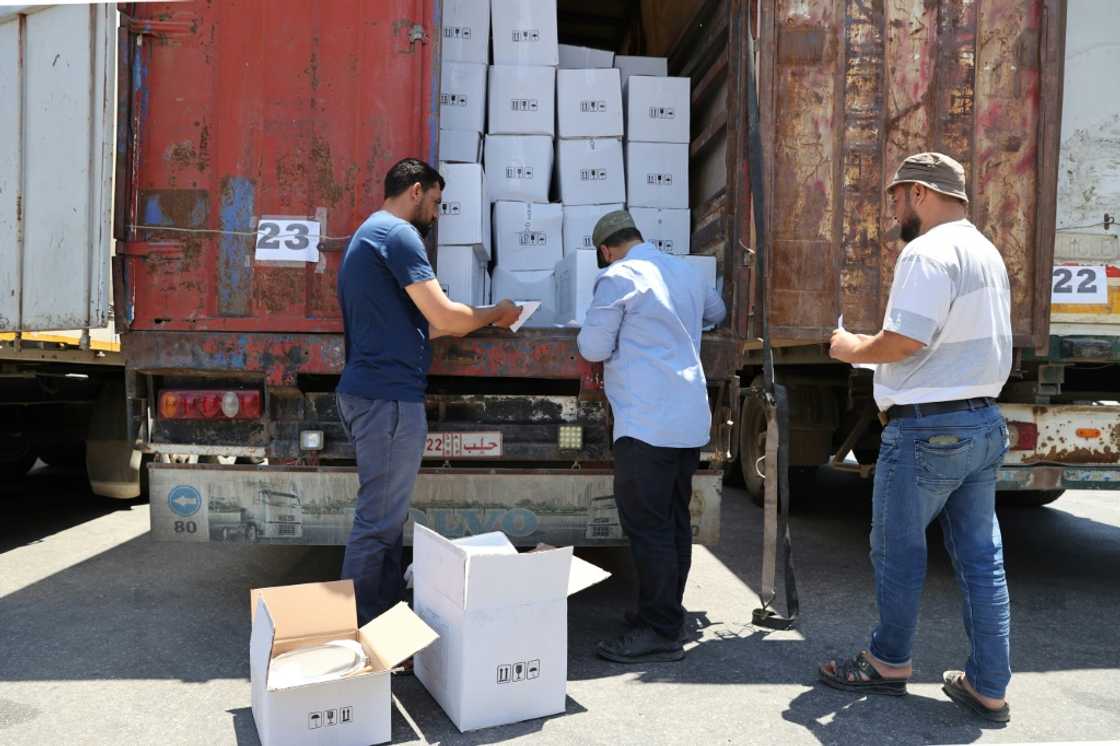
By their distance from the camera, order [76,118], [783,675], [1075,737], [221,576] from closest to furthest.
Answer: [1075,737]
[783,675]
[76,118]
[221,576]

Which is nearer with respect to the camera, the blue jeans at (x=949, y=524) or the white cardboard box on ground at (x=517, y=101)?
the blue jeans at (x=949, y=524)

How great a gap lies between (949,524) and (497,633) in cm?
157

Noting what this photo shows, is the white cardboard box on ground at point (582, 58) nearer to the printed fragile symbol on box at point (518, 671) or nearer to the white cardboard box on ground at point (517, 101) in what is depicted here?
the white cardboard box on ground at point (517, 101)

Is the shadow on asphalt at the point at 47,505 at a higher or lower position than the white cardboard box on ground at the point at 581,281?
lower

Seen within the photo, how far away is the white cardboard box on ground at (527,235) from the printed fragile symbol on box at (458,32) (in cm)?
83

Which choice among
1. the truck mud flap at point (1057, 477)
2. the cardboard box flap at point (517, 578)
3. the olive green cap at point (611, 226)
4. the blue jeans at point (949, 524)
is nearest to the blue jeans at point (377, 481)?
the cardboard box flap at point (517, 578)

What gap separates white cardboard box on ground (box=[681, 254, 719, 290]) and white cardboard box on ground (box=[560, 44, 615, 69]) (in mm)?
1273

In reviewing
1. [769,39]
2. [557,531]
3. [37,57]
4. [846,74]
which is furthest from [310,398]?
[846,74]

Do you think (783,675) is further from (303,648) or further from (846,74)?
(846,74)

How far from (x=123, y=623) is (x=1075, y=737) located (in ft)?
11.7

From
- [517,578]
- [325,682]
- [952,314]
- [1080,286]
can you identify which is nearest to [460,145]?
[517,578]

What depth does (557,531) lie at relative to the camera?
11.8 feet

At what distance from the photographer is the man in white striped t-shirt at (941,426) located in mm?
2738

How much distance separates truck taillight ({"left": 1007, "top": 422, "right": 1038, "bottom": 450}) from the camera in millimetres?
4242
